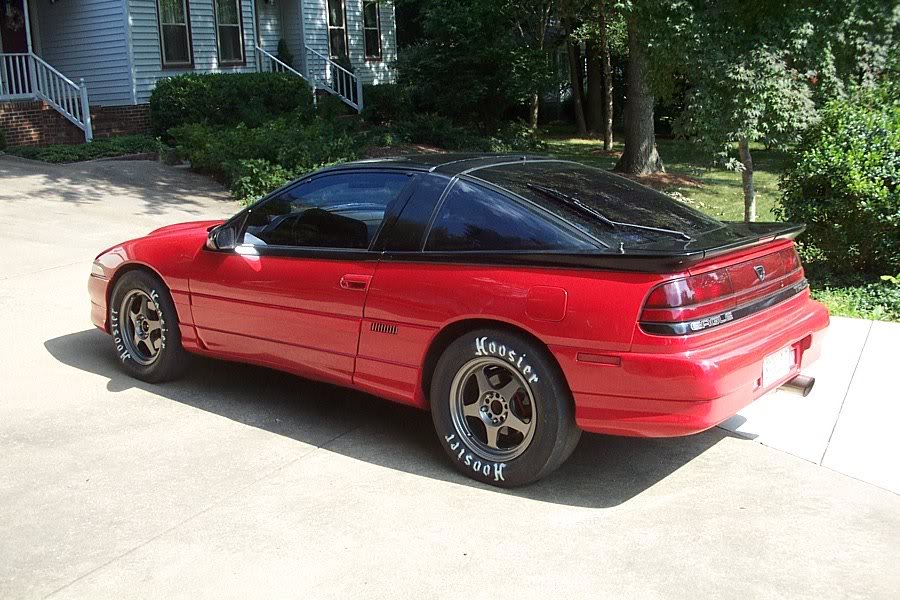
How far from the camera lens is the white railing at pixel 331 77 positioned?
24859mm

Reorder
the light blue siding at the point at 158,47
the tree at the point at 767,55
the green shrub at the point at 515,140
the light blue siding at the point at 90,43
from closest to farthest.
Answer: the tree at the point at 767,55, the light blue siding at the point at 90,43, the light blue siding at the point at 158,47, the green shrub at the point at 515,140

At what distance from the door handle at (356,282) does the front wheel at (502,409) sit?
2.06ft

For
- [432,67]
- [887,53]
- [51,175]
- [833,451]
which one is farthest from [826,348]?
[432,67]

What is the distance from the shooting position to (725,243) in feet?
14.8

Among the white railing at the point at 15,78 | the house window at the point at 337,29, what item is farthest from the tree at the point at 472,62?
the white railing at the point at 15,78

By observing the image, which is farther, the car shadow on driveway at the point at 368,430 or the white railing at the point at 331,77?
the white railing at the point at 331,77

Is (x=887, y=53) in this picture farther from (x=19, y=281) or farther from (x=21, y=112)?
(x=21, y=112)

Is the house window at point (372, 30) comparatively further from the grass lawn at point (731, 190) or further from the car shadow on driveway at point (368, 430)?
the car shadow on driveway at point (368, 430)

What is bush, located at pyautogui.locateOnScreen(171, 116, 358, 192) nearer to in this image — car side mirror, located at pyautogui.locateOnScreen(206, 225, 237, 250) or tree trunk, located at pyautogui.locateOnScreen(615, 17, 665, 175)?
tree trunk, located at pyautogui.locateOnScreen(615, 17, 665, 175)

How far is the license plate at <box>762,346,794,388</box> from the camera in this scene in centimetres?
450

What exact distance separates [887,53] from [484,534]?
758cm

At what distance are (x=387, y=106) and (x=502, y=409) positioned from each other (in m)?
19.9

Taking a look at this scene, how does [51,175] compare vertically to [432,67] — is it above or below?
below

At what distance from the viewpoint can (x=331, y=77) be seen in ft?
83.1
